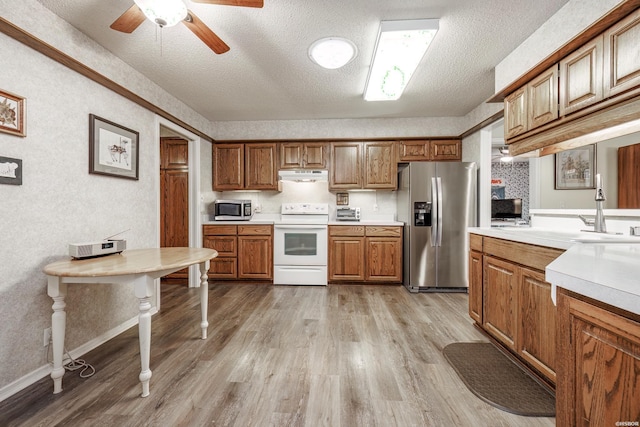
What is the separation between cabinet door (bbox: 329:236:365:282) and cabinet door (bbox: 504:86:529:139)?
2.18 m

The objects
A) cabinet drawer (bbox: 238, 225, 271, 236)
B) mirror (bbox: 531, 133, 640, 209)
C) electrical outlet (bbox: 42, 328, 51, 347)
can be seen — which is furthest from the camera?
cabinet drawer (bbox: 238, 225, 271, 236)

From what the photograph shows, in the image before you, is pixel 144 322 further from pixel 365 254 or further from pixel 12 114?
pixel 365 254

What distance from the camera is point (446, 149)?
4.09 meters

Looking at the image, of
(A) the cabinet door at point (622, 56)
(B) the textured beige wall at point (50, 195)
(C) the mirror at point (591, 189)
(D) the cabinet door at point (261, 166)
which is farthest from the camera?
(D) the cabinet door at point (261, 166)

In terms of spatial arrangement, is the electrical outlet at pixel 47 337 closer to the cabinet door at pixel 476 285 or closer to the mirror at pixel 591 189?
the cabinet door at pixel 476 285

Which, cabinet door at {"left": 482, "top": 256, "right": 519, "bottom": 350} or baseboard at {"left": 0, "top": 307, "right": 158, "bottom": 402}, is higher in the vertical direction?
cabinet door at {"left": 482, "top": 256, "right": 519, "bottom": 350}

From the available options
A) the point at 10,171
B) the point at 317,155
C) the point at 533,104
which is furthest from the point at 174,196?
the point at 533,104

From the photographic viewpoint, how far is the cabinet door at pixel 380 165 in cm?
414

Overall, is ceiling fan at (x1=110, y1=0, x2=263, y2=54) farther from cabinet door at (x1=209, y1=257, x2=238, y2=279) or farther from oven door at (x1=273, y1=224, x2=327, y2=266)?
cabinet door at (x1=209, y1=257, x2=238, y2=279)

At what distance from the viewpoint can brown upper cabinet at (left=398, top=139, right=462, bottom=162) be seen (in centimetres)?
407

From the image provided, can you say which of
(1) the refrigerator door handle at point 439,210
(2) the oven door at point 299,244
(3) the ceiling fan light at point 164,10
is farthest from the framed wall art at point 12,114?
(1) the refrigerator door handle at point 439,210

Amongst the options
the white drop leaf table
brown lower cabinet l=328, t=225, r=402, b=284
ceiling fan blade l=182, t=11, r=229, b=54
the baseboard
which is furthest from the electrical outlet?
brown lower cabinet l=328, t=225, r=402, b=284

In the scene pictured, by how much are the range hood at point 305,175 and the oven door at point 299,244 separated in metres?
0.73

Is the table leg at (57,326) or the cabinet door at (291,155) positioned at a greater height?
the cabinet door at (291,155)
